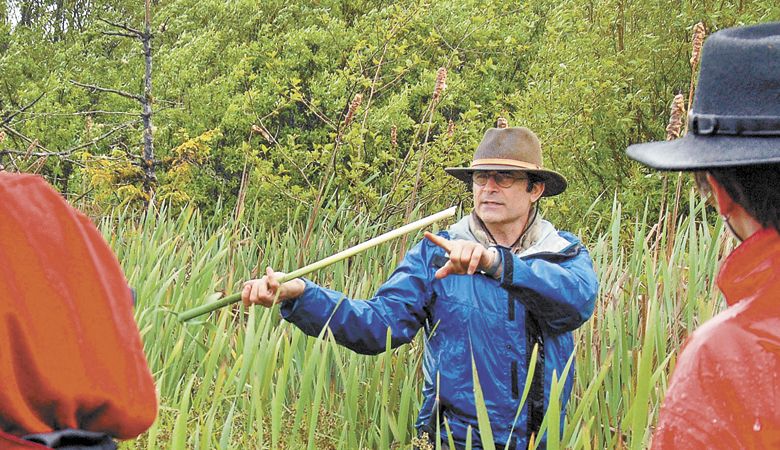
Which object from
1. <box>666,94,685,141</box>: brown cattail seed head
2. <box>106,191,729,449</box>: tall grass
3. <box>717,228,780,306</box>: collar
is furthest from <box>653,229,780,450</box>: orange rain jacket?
<box>666,94,685,141</box>: brown cattail seed head

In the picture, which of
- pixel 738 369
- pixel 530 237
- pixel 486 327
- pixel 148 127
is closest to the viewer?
pixel 738 369

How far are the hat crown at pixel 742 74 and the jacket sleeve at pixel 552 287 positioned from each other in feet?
4.25

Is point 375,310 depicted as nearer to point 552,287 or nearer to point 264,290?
point 264,290

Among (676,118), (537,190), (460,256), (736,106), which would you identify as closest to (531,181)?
(537,190)

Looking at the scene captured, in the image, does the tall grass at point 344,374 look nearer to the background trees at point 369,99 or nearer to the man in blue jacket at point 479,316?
the man in blue jacket at point 479,316

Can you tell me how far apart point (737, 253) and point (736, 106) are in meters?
0.17

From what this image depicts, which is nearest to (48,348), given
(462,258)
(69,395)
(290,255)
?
(69,395)

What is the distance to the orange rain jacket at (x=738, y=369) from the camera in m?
0.94

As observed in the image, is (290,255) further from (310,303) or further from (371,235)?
(310,303)

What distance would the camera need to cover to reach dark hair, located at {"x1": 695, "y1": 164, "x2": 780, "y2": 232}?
1026mm

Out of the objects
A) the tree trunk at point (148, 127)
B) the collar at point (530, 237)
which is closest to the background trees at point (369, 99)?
the tree trunk at point (148, 127)

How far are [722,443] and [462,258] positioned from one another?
50.4 inches

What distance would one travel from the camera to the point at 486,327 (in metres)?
2.59

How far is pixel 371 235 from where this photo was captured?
545 cm
